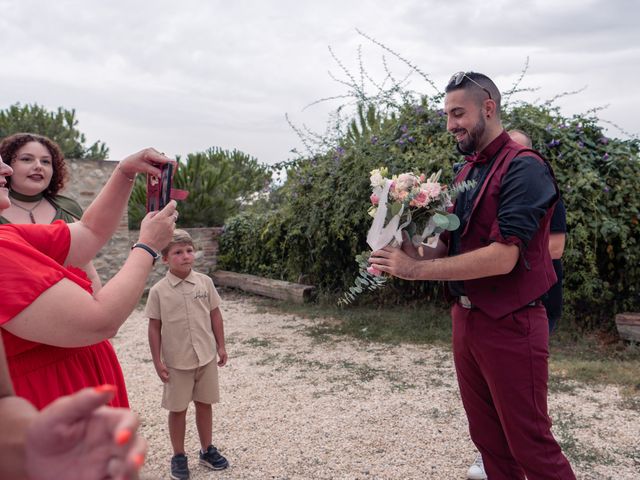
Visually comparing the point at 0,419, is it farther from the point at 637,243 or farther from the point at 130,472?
the point at 637,243

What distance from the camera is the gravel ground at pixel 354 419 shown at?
3.83 metres

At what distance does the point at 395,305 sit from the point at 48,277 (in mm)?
8156

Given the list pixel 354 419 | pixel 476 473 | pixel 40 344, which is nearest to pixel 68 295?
pixel 40 344

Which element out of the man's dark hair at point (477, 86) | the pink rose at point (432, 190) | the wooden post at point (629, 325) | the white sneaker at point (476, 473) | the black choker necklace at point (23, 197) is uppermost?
the man's dark hair at point (477, 86)

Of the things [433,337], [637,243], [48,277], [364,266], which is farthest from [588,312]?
[48,277]

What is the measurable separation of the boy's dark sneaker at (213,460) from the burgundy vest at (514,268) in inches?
91.8

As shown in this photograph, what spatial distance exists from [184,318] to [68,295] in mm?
2236

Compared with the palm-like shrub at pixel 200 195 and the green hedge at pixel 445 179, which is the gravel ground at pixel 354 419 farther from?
the palm-like shrub at pixel 200 195

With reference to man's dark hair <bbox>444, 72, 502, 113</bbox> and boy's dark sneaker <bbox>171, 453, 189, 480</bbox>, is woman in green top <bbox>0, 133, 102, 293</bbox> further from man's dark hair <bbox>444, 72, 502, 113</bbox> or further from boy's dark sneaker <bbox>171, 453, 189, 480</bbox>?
man's dark hair <bbox>444, 72, 502, 113</bbox>

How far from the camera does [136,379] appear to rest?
6168mm

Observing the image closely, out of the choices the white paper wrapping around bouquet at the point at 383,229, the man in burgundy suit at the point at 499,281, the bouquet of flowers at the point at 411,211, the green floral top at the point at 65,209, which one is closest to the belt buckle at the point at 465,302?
the man in burgundy suit at the point at 499,281

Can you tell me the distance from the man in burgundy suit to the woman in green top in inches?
→ 87.6

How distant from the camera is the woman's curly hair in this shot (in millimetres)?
3439

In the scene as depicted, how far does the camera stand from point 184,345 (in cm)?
370
